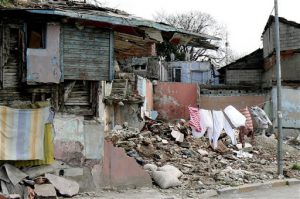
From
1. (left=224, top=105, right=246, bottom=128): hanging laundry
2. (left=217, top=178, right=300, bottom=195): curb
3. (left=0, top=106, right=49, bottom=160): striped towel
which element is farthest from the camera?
(left=224, top=105, right=246, bottom=128): hanging laundry

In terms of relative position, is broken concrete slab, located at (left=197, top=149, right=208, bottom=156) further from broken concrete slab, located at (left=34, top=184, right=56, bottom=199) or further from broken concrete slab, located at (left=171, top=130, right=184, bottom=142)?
broken concrete slab, located at (left=34, top=184, right=56, bottom=199)

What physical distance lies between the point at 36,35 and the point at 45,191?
353cm

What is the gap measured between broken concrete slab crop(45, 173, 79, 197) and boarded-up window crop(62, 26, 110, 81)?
2.26 meters

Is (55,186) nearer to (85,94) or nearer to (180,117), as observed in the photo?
(85,94)

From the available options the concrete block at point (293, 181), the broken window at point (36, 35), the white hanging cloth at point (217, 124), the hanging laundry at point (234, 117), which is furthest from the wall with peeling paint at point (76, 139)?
the hanging laundry at point (234, 117)

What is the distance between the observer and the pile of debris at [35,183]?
395 inches

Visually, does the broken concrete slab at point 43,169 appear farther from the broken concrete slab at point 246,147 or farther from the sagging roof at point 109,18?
the broken concrete slab at point 246,147

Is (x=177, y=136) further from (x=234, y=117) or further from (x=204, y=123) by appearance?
(x=234, y=117)

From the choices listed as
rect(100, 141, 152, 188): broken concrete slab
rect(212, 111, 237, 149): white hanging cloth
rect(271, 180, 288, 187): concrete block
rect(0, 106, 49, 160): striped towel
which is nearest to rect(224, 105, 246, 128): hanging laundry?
rect(212, 111, 237, 149): white hanging cloth

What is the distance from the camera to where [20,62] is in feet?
34.8

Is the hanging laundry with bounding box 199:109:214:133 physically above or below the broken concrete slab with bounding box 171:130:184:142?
above

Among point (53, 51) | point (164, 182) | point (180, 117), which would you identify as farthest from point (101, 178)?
point (180, 117)

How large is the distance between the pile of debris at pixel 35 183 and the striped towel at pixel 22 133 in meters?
0.34

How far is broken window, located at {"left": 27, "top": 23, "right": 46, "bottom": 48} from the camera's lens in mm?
10789
